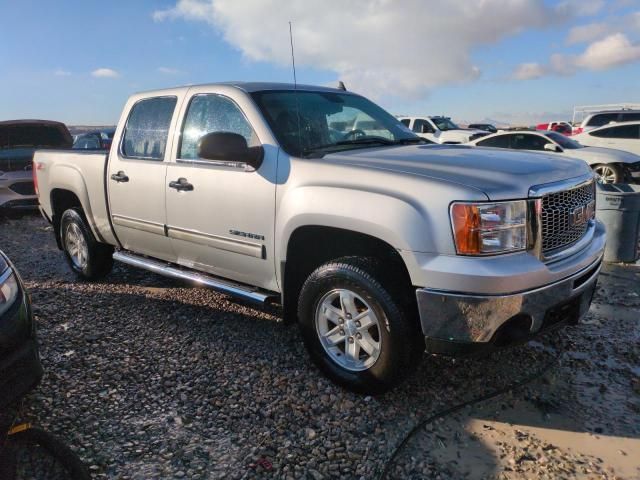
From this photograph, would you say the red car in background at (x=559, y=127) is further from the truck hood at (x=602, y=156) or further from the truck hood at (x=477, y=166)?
the truck hood at (x=477, y=166)

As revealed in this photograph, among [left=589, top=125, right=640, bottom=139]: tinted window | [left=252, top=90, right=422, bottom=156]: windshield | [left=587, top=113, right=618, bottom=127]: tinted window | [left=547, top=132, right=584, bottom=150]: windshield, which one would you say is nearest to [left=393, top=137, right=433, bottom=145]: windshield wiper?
[left=252, top=90, right=422, bottom=156]: windshield

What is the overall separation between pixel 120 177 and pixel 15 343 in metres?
2.28

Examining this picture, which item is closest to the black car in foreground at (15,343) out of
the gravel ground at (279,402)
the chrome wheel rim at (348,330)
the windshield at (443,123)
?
the gravel ground at (279,402)

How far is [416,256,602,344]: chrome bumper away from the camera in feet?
8.18

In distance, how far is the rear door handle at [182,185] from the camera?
375cm

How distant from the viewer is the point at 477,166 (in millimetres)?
2814

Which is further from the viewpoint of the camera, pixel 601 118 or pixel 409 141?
pixel 601 118

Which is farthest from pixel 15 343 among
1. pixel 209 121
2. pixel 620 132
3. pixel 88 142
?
pixel 620 132

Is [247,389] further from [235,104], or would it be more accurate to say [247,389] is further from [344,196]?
[235,104]

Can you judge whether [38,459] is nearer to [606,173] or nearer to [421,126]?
[606,173]

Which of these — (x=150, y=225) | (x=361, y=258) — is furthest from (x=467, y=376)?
(x=150, y=225)

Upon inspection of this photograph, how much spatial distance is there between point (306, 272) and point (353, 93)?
187 centimetres

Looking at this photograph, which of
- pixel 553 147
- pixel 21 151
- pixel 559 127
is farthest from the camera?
pixel 559 127

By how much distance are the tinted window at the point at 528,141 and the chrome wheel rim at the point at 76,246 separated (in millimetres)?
9976
